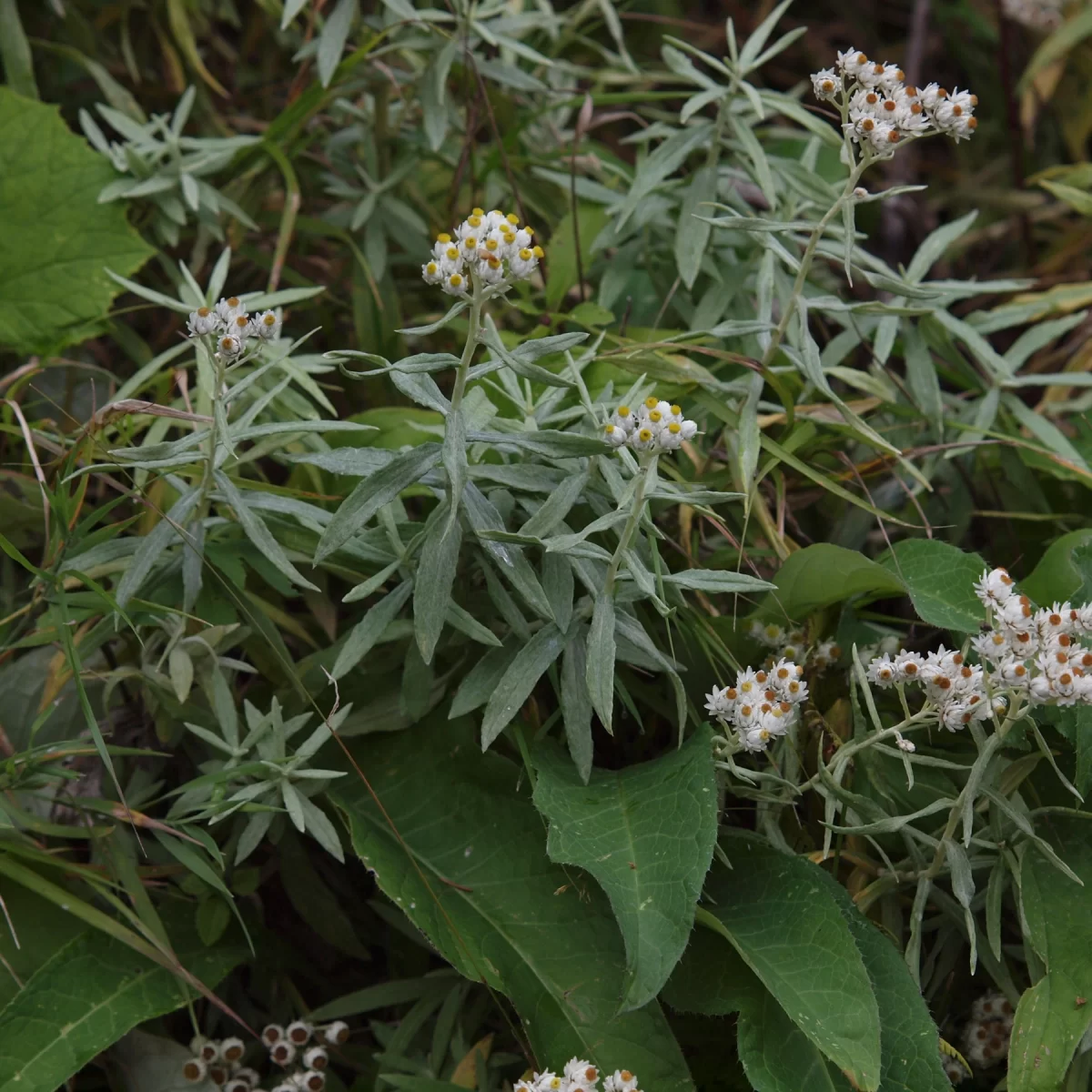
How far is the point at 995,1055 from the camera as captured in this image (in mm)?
867

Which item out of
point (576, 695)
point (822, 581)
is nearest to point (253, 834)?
point (576, 695)

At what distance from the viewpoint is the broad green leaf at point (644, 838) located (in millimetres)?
715

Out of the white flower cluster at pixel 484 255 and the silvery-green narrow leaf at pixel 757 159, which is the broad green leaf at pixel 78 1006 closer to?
the white flower cluster at pixel 484 255

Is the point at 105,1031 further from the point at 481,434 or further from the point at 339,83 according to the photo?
the point at 339,83

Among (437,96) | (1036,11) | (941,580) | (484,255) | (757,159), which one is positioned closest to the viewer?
(484,255)

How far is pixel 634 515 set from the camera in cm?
75

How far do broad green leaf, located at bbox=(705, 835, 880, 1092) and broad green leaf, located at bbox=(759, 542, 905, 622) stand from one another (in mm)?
187

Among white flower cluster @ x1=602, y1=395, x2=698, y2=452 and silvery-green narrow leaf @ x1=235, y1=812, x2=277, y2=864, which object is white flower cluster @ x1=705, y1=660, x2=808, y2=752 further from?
silvery-green narrow leaf @ x1=235, y1=812, x2=277, y2=864

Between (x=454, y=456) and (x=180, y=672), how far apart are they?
291 millimetres

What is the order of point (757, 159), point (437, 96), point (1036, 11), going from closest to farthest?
1. point (757, 159)
2. point (437, 96)
3. point (1036, 11)

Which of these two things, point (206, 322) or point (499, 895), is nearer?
point (206, 322)

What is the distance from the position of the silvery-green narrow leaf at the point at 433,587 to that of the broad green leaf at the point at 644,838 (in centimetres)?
13

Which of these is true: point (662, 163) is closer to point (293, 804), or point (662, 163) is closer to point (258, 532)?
point (258, 532)

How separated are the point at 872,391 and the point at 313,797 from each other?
62 centimetres
